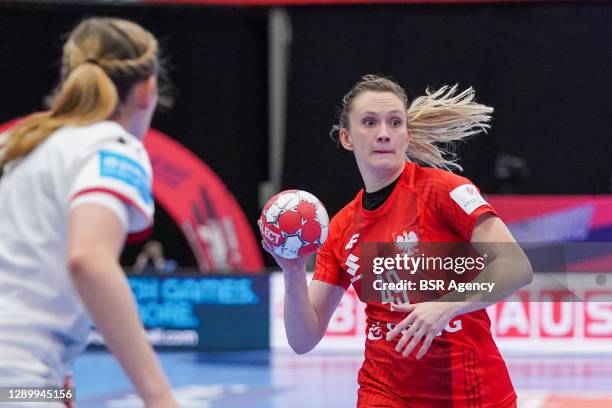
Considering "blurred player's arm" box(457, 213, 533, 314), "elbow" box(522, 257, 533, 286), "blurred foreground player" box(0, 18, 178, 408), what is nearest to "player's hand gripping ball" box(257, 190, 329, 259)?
"blurred player's arm" box(457, 213, 533, 314)

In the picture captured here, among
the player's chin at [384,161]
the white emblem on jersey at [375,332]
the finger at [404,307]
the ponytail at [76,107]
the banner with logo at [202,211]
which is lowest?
the white emblem on jersey at [375,332]

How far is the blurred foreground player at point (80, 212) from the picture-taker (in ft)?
6.49

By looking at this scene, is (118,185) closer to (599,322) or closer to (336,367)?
(336,367)

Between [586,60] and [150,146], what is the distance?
5.37 m

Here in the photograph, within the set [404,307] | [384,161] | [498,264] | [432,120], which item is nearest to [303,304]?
[404,307]

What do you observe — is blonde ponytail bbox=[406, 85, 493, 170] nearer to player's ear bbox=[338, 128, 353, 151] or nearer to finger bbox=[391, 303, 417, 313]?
player's ear bbox=[338, 128, 353, 151]

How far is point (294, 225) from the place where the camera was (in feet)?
11.8

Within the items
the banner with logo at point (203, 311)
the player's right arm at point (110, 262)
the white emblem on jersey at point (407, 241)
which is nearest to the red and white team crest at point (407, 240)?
the white emblem on jersey at point (407, 241)

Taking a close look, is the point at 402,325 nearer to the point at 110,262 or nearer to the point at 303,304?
the point at 303,304

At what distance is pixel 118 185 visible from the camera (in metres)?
2.06

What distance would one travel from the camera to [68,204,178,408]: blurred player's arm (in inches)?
76.9

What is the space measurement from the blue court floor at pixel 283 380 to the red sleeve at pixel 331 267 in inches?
121

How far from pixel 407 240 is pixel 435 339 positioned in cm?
35

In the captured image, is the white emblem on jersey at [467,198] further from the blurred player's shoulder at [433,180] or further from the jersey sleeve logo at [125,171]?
the jersey sleeve logo at [125,171]
